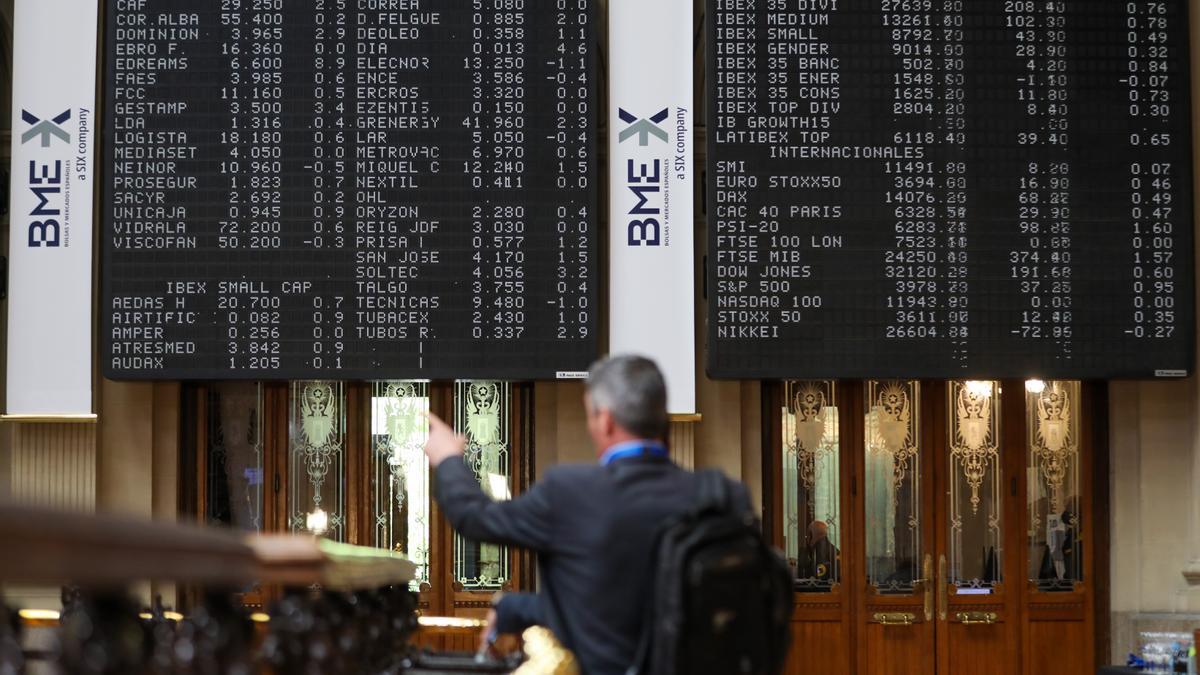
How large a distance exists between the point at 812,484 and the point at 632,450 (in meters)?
5.89

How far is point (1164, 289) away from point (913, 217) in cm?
141

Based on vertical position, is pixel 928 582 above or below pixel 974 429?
below

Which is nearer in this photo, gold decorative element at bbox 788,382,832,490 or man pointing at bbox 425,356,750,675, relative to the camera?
man pointing at bbox 425,356,750,675

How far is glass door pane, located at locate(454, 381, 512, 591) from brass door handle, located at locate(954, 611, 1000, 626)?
8.78ft

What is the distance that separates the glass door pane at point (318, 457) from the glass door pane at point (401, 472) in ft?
0.67

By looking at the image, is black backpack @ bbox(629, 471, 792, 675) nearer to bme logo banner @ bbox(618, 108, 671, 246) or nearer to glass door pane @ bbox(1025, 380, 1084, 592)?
bme logo banner @ bbox(618, 108, 671, 246)

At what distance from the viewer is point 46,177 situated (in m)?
8.56

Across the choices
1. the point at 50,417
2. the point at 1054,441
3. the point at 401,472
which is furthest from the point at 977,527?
the point at 50,417

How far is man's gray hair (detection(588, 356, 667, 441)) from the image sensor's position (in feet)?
10.8

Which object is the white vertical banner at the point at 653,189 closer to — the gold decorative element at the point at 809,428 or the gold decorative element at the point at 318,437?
the gold decorative element at the point at 809,428

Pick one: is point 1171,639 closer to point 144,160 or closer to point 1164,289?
point 1164,289

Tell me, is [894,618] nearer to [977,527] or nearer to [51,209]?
[977,527]

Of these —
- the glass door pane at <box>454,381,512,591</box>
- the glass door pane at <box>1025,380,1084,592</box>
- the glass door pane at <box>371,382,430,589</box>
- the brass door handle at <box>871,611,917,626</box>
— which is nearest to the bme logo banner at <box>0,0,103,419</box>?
the glass door pane at <box>371,382,430,589</box>

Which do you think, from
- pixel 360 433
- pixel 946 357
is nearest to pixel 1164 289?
pixel 946 357
